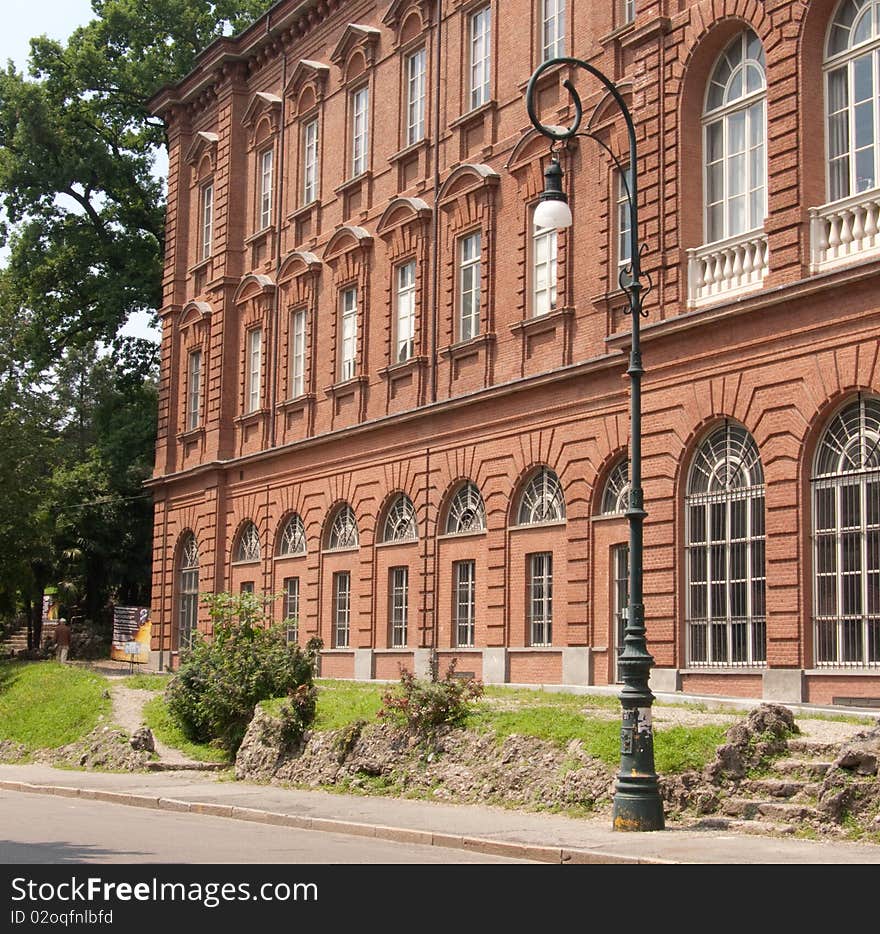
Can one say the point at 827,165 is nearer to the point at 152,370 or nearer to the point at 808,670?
the point at 808,670

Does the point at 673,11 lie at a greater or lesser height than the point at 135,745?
greater

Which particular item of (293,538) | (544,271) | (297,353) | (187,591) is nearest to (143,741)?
(544,271)

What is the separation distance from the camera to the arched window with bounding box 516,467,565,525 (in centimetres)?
2841

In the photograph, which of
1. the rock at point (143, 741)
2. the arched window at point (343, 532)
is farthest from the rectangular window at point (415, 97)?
the rock at point (143, 741)

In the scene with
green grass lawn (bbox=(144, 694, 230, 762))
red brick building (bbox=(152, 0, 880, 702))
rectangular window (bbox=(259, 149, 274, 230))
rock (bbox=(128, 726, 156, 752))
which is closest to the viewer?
red brick building (bbox=(152, 0, 880, 702))

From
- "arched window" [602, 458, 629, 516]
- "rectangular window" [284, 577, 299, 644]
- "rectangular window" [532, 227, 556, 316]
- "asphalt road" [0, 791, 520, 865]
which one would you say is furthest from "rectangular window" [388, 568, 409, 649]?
"asphalt road" [0, 791, 520, 865]

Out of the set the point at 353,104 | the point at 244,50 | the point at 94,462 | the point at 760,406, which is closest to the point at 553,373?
the point at 760,406

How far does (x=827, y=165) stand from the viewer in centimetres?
2267

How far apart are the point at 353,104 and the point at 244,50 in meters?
6.74

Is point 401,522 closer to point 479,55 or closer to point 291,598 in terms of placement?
point 291,598

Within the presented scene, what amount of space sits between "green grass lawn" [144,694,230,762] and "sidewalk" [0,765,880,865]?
1.29m

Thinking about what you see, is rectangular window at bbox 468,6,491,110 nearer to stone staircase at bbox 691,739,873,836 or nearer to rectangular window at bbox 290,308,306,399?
rectangular window at bbox 290,308,306,399

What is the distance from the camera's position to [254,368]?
41438 mm

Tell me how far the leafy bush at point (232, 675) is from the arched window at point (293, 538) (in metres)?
10.7
